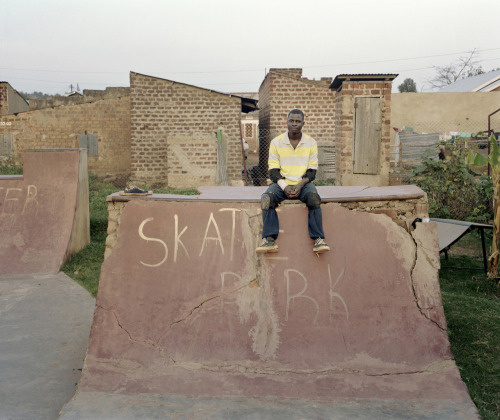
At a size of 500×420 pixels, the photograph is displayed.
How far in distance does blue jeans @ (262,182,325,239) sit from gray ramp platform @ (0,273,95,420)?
80.3 inches

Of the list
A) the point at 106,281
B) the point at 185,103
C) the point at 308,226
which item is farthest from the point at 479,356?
the point at 185,103

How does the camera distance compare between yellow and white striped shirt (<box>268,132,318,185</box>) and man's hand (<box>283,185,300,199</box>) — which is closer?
man's hand (<box>283,185,300,199</box>)

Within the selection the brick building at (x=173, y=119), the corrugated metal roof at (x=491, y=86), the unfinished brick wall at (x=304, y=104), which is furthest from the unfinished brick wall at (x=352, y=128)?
the corrugated metal roof at (x=491, y=86)

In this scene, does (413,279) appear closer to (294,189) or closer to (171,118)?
(294,189)

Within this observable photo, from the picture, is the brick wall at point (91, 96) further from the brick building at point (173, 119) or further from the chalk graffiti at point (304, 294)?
the chalk graffiti at point (304, 294)

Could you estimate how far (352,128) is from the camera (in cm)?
895

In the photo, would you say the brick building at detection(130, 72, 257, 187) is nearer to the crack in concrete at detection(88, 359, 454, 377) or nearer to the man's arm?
the man's arm

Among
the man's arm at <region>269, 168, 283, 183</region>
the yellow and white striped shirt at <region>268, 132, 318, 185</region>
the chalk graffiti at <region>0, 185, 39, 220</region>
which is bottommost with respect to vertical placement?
the chalk graffiti at <region>0, 185, 39, 220</region>

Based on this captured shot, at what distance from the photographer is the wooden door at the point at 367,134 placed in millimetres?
8875

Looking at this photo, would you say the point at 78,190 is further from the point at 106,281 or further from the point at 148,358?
the point at 148,358

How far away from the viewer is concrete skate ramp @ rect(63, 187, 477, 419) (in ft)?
12.3

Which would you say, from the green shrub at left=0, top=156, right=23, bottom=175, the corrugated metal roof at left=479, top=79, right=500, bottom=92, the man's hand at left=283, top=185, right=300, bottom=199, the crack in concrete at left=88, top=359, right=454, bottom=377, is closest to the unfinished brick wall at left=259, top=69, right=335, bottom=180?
the green shrub at left=0, top=156, right=23, bottom=175

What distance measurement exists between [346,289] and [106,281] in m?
1.99

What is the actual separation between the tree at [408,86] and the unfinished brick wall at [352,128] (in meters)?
41.2
